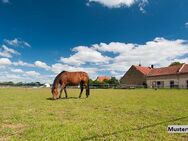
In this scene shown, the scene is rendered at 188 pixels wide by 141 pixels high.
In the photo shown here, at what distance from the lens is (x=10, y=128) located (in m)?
A: 7.66

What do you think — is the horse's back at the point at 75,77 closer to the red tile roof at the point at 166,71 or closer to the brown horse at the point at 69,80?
the brown horse at the point at 69,80

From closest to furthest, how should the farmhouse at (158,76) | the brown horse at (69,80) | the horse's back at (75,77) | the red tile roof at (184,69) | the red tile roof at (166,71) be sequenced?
1. the brown horse at (69,80)
2. the horse's back at (75,77)
3. the red tile roof at (184,69)
4. the farmhouse at (158,76)
5. the red tile roof at (166,71)

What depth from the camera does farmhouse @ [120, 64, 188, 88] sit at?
63.8 m

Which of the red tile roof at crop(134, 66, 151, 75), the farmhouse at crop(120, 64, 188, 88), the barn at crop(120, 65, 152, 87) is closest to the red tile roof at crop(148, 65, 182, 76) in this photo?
the farmhouse at crop(120, 64, 188, 88)

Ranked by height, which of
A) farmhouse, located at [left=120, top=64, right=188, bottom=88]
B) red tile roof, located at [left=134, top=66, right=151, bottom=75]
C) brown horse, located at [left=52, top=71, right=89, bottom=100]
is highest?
red tile roof, located at [left=134, top=66, right=151, bottom=75]

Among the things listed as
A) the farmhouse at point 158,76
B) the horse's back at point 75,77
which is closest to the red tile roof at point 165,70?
the farmhouse at point 158,76

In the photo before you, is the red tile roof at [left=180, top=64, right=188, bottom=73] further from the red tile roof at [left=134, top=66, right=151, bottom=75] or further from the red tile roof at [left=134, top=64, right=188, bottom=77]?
the red tile roof at [left=134, top=66, right=151, bottom=75]

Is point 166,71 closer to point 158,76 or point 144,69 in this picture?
point 158,76

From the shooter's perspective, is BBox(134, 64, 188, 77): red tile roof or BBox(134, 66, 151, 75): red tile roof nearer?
BBox(134, 64, 188, 77): red tile roof

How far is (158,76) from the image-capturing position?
71.3m

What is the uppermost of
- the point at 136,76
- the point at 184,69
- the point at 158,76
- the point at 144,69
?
the point at 144,69

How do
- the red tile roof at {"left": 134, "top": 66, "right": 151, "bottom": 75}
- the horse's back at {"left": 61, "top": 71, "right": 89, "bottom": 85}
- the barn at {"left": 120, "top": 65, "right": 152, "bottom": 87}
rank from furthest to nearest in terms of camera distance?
the red tile roof at {"left": 134, "top": 66, "right": 151, "bottom": 75} → the barn at {"left": 120, "top": 65, "right": 152, "bottom": 87} → the horse's back at {"left": 61, "top": 71, "right": 89, "bottom": 85}

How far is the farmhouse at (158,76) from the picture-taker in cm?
6378

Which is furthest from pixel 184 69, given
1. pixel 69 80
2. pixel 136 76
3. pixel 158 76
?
pixel 69 80
